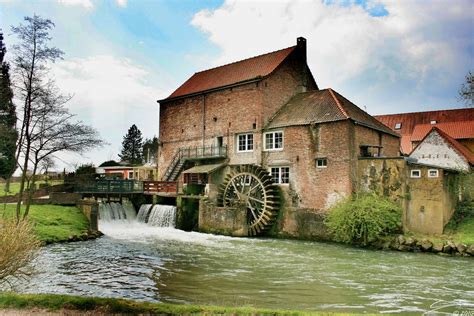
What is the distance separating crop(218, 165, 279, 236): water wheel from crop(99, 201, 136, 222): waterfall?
590 centimetres

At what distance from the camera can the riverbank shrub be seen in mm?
16141

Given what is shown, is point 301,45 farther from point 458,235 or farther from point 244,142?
point 458,235

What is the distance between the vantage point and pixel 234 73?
26.8 m

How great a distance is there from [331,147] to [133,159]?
167 ft

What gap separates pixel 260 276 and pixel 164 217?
510 inches

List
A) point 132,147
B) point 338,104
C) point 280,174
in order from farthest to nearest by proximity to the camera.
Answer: point 132,147, point 280,174, point 338,104

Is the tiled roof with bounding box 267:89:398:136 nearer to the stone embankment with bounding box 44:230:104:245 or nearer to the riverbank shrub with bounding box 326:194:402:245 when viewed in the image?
the riverbank shrub with bounding box 326:194:402:245

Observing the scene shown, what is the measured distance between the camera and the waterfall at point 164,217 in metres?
22.8

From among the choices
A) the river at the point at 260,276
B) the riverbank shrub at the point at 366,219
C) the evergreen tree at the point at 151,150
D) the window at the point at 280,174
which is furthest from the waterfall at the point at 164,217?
the evergreen tree at the point at 151,150

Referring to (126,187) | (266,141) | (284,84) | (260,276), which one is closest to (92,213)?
(126,187)

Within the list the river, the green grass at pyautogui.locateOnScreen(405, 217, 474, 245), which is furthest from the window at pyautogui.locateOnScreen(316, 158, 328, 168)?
the green grass at pyautogui.locateOnScreen(405, 217, 474, 245)

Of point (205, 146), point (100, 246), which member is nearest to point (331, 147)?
point (205, 146)

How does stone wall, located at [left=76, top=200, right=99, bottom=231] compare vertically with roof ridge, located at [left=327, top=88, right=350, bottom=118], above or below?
below

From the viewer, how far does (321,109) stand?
2105 cm
